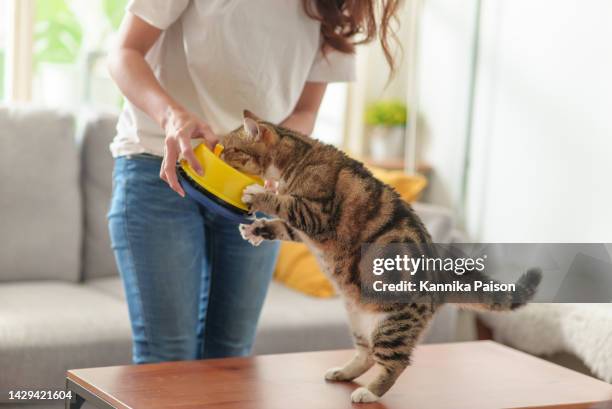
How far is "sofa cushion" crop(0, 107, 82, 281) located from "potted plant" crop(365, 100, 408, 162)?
53.2 inches

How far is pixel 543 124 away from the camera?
296 cm

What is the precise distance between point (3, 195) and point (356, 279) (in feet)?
5.52

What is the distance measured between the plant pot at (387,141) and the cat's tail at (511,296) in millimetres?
2298

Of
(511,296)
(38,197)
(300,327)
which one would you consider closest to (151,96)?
(511,296)

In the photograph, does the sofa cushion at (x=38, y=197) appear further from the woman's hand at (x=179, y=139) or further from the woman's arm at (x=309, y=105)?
the woman's hand at (x=179, y=139)

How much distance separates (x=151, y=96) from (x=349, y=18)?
407 millimetres

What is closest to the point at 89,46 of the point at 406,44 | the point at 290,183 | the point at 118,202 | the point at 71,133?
the point at 71,133

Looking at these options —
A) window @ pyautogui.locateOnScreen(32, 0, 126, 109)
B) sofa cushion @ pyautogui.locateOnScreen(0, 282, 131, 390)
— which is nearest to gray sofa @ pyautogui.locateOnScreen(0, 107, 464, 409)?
sofa cushion @ pyautogui.locateOnScreen(0, 282, 131, 390)

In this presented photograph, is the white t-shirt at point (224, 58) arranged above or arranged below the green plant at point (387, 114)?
above

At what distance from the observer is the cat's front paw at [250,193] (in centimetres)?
125

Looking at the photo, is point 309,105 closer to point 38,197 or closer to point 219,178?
point 219,178

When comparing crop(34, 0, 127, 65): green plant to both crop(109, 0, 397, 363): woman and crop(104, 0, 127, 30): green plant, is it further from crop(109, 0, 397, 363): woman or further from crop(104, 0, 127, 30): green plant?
crop(109, 0, 397, 363): woman

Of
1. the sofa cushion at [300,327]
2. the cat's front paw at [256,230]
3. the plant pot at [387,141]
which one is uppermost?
the cat's front paw at [256,230]

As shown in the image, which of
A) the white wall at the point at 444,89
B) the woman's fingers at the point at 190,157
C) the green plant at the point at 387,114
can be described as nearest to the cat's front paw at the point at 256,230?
the woman's fingers at the point at 190,157
